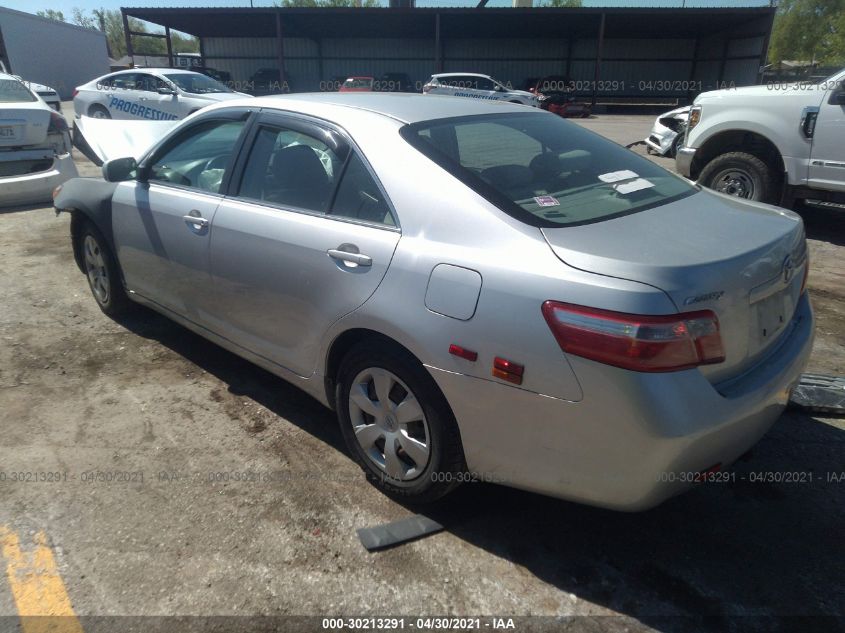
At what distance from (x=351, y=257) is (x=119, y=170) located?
2.23 meters

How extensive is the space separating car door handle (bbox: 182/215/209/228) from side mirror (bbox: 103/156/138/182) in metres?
0.80

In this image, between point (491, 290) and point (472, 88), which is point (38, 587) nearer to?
point (491, 290)

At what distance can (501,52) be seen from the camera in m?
37.0

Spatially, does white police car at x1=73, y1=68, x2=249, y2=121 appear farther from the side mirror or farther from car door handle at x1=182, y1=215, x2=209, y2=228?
car door handle at x1=182, y1=215, x2=209, y2=228

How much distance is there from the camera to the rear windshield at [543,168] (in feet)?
8.14

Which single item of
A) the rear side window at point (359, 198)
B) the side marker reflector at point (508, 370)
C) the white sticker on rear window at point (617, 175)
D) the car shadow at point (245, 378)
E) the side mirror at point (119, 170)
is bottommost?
the car shadow at point (245, 378)

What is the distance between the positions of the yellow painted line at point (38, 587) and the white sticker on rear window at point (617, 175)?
2707 millimetres

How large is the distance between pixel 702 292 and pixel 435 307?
2.93ft

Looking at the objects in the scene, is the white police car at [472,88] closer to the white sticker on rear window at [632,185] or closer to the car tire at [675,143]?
the car tire at [675,143]

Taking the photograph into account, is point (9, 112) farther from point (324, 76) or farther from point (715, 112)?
point (324, 76)

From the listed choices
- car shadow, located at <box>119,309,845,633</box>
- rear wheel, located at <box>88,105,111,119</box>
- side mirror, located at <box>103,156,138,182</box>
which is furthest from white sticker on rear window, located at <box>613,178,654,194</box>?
rear wheel, located at <box>88,105,111,119</box>

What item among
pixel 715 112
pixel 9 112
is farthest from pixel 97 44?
pixel 715 112

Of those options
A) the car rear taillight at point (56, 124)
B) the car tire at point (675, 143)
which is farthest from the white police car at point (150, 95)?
the car tire at point (675, 143)

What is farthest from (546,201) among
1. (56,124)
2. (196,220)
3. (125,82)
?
(125,82)
